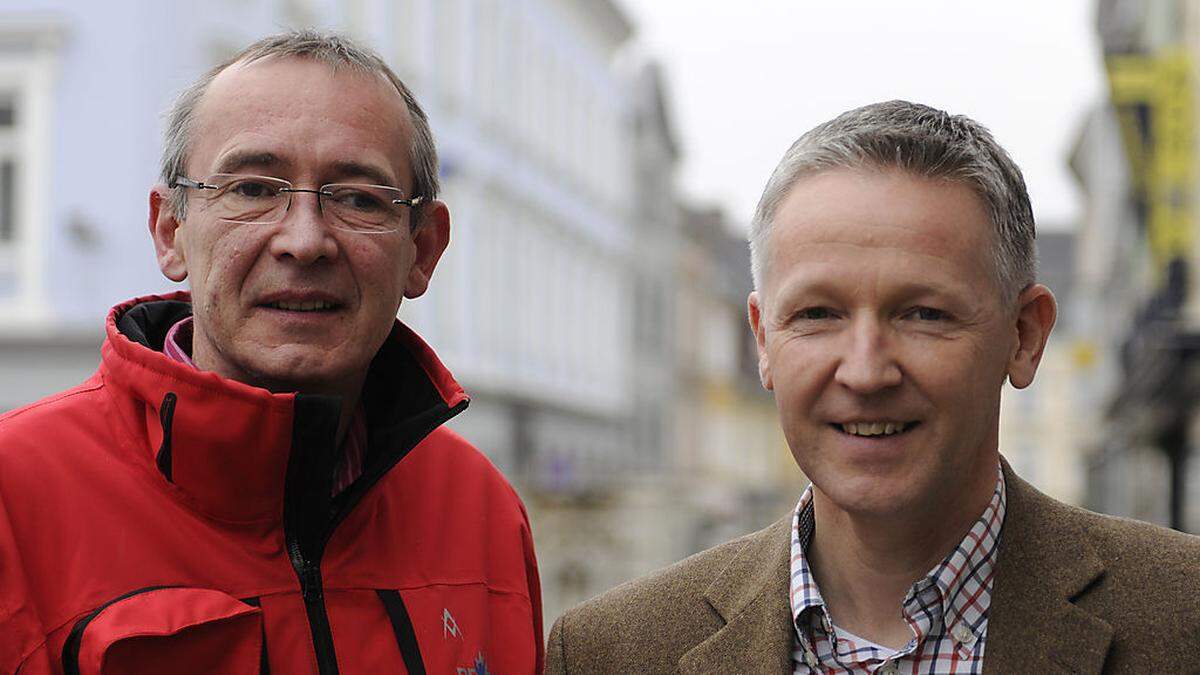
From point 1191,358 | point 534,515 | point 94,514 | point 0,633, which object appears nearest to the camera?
point 0,633

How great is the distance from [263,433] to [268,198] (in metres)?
0.46

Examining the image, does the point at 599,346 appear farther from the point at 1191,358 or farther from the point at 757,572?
the point at 757,572

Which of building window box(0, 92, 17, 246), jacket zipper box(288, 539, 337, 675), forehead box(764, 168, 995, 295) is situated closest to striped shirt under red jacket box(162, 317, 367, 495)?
jacket zipper box(288, 539, 337, 675)

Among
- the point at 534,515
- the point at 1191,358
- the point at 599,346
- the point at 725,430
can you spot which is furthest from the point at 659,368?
the point at 1191,358

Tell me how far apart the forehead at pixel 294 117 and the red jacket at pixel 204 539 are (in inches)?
16.3

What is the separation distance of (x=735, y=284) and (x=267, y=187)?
6786 centimetres

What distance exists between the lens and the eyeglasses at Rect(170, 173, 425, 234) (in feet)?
11.0

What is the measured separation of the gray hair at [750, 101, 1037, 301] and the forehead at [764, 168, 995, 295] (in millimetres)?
23

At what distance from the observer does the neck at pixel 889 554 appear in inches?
120

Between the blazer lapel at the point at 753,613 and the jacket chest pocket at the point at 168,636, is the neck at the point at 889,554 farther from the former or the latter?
the jacket chest pocket at the point at 168,636

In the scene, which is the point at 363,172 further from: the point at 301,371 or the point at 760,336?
the point at 760,336

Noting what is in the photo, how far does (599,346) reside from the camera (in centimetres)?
4188

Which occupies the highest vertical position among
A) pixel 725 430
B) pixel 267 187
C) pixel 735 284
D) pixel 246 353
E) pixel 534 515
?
pixel 267 187

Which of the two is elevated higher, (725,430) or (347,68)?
(347,68)
